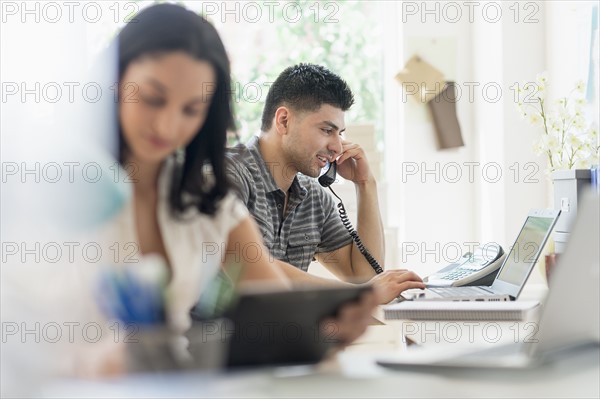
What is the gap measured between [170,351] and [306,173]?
54.6 inches

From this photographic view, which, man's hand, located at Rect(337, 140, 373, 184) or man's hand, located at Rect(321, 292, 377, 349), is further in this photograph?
man's hand, located at Rect(337, 140, 373, 184)

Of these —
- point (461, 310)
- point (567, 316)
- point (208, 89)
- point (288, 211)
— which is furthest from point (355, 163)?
point (567, 316)

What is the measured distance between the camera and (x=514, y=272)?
1701mm

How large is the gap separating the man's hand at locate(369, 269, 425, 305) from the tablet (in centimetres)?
66

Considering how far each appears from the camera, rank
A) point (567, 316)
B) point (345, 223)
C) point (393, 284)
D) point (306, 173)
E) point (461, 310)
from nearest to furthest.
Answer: point (567, 316) → point (461, 310) → point (393, 284) → point (306, 173) → point (345, 223)

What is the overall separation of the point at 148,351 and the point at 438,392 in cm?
34

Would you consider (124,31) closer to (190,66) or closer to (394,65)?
(190,66)

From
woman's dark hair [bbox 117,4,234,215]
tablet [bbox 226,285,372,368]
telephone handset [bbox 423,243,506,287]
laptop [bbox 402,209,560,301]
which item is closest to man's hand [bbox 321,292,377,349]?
tablet [bbox 226,285,372,368]

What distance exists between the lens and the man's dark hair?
2.27 m

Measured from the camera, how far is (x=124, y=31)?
3.71 ft

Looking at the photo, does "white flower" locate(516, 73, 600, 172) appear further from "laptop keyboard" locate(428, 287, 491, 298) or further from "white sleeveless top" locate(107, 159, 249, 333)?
"white sleeveless top" locate(107, 159, 249, 333)

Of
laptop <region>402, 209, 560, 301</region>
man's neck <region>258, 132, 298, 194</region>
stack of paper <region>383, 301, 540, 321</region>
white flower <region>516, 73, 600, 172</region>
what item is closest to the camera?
stack of paper <region>383, 301, 540, 321</region>

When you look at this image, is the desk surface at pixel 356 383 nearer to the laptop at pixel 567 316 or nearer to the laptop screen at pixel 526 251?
the laptop at pixel 567 316

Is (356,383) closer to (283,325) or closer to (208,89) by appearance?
(283,325)
